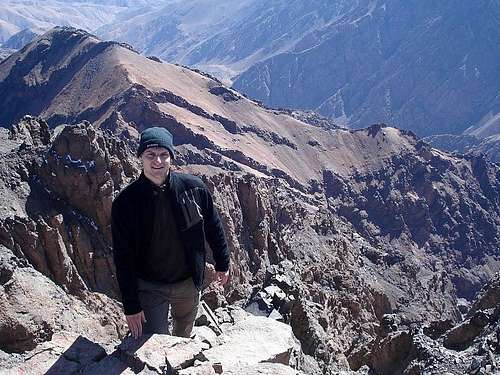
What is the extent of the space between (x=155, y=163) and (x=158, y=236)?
1076 mm

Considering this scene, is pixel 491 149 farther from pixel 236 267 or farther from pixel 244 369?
pixel 244 369

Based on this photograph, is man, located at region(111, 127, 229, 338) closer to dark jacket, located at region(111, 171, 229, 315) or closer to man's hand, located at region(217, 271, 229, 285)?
dark jacket, located at region(111, 171, 229, 315)

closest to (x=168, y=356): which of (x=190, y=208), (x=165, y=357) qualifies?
(x=165, y=357)

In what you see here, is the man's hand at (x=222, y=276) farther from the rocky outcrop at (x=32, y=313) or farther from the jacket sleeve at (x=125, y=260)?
the rocky outcrop at (x=32, y=313)

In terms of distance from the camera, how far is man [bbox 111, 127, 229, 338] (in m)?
7.93

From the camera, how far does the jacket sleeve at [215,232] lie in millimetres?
8680

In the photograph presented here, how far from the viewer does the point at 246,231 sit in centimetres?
4394

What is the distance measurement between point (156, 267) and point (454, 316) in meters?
64.9

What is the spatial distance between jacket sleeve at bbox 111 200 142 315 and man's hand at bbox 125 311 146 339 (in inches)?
3.0

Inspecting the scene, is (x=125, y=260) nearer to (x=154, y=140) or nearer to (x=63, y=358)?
(x=154, y=140)

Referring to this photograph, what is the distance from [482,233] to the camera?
114m

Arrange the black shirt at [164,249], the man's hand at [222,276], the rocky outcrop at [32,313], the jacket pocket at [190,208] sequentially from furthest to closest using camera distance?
the rocky outcrop at [32,313] → the man's hand at [222,276] → the jacket pocket at [190,208] → the black shirt at [164,249]

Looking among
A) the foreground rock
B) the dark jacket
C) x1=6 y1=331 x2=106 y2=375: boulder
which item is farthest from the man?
x1=6 y1=331 x2=106 y2=375: boulder

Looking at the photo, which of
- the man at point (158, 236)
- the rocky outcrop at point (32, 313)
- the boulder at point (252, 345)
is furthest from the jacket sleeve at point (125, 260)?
the rocky outcrop at point (32, 313)
